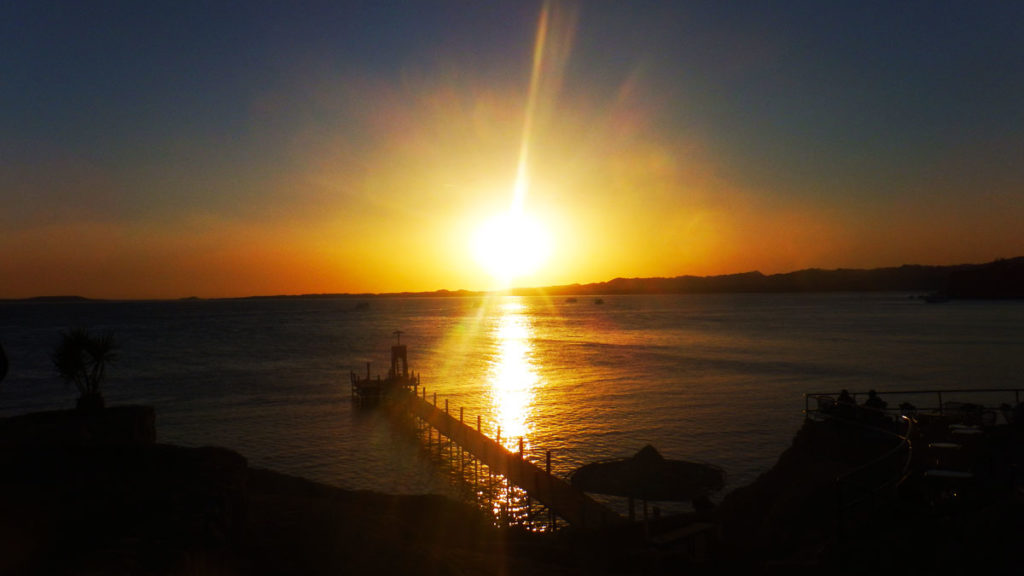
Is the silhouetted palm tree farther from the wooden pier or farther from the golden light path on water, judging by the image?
the golden light path on water

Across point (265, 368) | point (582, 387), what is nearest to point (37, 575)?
point (582, 387)

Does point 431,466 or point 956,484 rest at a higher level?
point 956,484

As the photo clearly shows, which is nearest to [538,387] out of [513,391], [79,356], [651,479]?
[513,391]

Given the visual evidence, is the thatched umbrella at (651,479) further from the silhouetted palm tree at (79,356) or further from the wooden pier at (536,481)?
the silhouetted palm tree at (79,356)

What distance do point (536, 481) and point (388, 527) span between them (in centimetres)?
814

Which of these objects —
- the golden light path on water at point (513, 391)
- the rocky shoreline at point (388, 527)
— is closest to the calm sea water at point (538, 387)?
the golden light path on water at point (513, 391)

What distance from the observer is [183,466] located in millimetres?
10602

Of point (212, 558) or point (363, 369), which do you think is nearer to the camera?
point (212, 558)

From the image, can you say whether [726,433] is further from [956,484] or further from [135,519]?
[135,519]

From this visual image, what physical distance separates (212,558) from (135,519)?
1.10m

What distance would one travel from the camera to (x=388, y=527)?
12977 mm

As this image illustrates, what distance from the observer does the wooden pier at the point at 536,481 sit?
16.8m

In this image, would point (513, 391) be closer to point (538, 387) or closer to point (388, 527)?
point (538, 387)

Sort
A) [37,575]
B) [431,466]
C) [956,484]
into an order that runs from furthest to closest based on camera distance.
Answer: [431,466] → [956,484] → [37,575]
